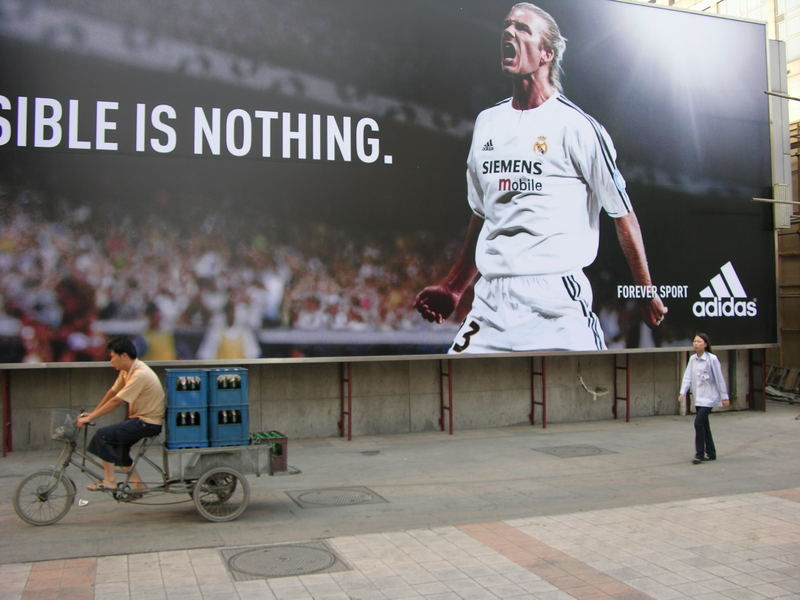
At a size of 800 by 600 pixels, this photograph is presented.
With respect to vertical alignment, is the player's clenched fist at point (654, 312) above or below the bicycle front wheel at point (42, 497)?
above

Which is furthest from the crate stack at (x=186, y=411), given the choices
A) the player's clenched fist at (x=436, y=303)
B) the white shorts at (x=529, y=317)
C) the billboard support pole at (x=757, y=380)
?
the billboard support pole at (x=757, y=380)

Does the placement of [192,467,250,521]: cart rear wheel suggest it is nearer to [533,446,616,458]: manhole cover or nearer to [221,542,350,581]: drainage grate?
[221,542,350,581]: drainage grate

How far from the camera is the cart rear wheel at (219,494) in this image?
25.9 feet

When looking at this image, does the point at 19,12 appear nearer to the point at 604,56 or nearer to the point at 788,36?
the point at 604,56

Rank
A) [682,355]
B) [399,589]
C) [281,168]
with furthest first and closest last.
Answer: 1. [682,355]
2. [281,168]
3. [399,589]

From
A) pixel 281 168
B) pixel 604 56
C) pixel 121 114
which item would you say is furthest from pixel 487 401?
pixel 121 114

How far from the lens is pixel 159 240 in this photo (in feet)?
39.8

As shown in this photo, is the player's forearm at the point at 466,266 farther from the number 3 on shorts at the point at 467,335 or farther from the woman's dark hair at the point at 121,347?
the woman's dark hair at the point at 121,347

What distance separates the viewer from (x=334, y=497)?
9289 millimetres

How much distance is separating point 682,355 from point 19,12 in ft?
45.8

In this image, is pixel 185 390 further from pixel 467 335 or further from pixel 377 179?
pixel 467 335

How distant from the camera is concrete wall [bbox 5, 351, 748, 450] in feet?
40.7

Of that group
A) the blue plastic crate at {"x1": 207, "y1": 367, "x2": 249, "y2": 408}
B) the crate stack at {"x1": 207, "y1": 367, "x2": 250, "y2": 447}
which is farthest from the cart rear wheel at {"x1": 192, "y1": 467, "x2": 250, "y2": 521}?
the blue plastic crate at {"x1": 207, "y1": 367, "x2": 249, "y2": 408}

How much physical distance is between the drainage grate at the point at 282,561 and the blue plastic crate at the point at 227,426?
1.32 meters
